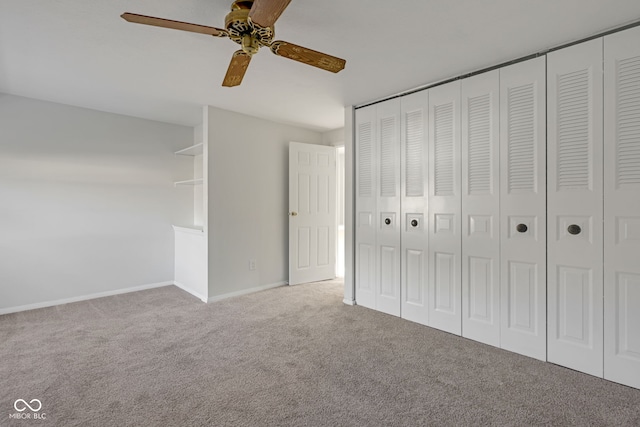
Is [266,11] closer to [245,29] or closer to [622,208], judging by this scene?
[245,29]

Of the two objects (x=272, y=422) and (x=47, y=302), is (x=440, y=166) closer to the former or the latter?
(x=272, y=422)

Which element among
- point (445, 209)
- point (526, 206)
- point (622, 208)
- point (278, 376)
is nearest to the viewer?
point (622, 208)

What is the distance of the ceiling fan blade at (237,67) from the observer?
1.96m

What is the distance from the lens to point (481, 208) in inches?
104

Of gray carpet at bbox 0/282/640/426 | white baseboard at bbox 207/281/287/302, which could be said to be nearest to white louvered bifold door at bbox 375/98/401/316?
gray carpet at bbox 0/282/640/426

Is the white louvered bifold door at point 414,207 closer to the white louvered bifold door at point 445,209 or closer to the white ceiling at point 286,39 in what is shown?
the white louvered bifold door at point 445,209

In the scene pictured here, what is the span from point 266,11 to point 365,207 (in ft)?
7.66

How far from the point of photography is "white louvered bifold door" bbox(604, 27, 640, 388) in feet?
6.49

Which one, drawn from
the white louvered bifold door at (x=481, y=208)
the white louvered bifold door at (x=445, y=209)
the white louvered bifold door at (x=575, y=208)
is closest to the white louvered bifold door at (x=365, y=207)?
the white louvered bifold door at (x=445, y=209)

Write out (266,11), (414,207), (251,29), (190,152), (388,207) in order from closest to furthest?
(266,11) → (251,29) → (414,207) → (388,207) → (190,152)

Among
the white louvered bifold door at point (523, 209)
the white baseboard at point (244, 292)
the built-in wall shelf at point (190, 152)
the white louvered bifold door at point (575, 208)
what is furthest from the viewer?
the built-in wall shelf at point (190, 152)

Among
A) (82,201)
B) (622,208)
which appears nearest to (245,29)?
(622,208)

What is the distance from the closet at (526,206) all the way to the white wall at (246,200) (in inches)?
63.6

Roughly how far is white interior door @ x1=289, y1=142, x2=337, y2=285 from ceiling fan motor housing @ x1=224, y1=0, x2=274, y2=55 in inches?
98.1
